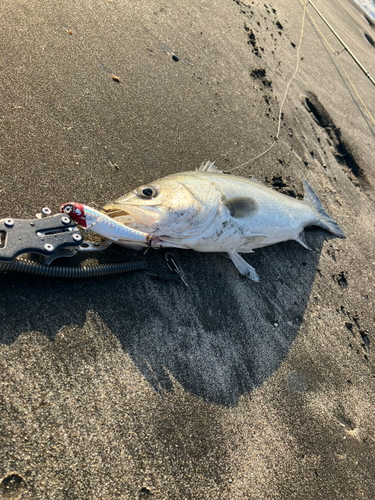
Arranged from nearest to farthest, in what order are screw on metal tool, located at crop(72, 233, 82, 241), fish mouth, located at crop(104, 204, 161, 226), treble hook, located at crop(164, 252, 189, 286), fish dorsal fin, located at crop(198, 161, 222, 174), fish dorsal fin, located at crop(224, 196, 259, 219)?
screw on metal tool, located at crop(72, 233, 82, 241), fish mouth, located at crop(104, 204, 161, 226), treble hook, located at crop(164, 252, 189, 286), fish dorsal fin, located at crop(224, 196, 259, 219), fish dorsal fin, located at crop(198, 161, 222, 174)

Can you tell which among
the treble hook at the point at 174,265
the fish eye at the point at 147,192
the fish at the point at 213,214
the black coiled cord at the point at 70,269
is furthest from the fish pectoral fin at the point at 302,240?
the black coiled cord at the point at 70,269

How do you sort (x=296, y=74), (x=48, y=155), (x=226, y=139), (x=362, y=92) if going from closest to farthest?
(x=48, y=155) → (x=226, y=139) → (x=296, y=74) → (x=362, y=92)

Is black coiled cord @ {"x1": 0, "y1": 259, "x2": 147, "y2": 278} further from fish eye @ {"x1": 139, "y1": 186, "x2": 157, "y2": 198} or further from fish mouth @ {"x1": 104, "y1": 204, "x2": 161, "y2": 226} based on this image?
fish eye @ {"x1": 139, "y1": 186, "x2": 157, "y2": 198}

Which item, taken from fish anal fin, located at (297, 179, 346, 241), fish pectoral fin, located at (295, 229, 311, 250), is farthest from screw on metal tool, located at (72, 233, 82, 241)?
fish anal fin, located at (297, 179, 346, 241)

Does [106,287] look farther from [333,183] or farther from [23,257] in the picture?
[333,183]

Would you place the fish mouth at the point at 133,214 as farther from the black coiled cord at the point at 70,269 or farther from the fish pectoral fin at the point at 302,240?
the fish pectoral fin at the point at 302,240

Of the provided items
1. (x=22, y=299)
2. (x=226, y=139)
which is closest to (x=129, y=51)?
(x=226, y=139)
